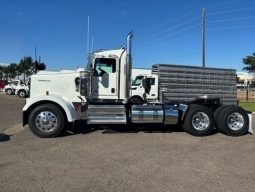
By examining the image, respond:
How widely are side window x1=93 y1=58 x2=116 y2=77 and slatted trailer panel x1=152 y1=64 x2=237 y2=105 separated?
5.90 feet

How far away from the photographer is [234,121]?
12.3 metres

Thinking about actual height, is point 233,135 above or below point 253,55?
below

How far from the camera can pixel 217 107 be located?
13.0 meters

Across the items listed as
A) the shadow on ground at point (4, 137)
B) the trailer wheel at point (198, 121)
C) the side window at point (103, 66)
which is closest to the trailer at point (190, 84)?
the trailer wheel at point (198, 121)

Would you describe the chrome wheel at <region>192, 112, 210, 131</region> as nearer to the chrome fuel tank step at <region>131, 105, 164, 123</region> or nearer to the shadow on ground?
the chrome fuel tank step at <region>131, 105, 164, 123</region>

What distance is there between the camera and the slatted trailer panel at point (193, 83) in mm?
13430

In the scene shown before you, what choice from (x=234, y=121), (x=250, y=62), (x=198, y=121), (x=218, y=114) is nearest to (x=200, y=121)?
(x=198, y=121)

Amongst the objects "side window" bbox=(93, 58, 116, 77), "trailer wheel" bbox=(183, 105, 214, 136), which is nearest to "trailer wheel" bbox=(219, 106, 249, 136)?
"trailer wheel" bbox=(183, 105, 214, 136)

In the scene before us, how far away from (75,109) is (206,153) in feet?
14.6

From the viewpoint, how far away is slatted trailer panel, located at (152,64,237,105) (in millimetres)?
13430

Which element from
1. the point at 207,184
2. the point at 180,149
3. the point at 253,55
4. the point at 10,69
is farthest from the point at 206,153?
the point at 10,69

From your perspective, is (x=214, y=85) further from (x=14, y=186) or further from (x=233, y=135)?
(x=14, y=186)

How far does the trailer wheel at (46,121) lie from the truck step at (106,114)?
91 cm

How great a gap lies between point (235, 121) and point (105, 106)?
4.09 metres
